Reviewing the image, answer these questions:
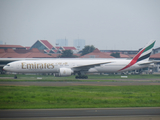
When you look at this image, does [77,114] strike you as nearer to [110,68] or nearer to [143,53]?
[110,68]

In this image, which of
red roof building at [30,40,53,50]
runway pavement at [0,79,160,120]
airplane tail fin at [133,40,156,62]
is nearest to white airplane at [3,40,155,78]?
airplane tail fin at [133,40,156,62]

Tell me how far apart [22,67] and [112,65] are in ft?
65.9

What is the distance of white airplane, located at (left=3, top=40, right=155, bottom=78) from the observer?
50.5 meters

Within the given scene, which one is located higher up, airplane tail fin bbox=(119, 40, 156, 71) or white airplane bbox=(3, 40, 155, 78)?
airplane tail fin bbox=(119, 40, 156, 71)

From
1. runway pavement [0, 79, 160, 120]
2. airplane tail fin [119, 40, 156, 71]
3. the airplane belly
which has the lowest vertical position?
runway pavement [0, 79, 160, 120]

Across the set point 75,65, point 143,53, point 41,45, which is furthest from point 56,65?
→ point 41,45

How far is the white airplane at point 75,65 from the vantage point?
50.5m

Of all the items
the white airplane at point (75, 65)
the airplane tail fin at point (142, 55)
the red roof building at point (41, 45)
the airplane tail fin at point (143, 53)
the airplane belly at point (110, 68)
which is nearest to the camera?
the white airplane at point (75, 65)

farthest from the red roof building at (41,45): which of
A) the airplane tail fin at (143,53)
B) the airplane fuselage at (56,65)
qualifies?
the airplane tail fin at (143,53)

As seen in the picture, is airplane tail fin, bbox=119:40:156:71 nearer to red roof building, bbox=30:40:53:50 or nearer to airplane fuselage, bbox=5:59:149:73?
airplane fuselage, bbox=5:59:149:73

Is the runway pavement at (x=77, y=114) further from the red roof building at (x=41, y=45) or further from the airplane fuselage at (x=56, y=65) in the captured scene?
the red roof building at (x=41, y=45)

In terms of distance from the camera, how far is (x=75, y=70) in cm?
5275

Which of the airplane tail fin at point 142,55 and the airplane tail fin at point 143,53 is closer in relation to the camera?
the airplane tail fin at point 142,55

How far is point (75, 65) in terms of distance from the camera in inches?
2094
